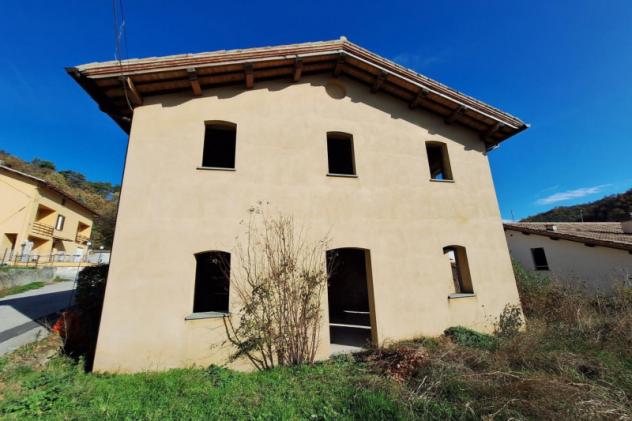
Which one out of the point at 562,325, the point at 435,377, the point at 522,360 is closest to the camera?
the point at 435,377

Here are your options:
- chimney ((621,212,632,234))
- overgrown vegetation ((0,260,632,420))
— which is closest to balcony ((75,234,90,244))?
overgrown vegetation ((0,260,632,420))

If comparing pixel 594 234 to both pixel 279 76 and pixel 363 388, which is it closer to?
pixel 363 388

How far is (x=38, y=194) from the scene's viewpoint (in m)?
22.4

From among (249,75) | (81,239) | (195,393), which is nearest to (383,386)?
(195,393)

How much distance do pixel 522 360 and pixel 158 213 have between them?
811 centimetres

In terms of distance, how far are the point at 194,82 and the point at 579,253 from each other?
18361 millimetres

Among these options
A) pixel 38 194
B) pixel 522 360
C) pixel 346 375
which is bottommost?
pixel 346 375

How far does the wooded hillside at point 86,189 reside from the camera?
35844 millimetres

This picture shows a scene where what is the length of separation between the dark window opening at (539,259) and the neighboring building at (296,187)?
9543 millimetres

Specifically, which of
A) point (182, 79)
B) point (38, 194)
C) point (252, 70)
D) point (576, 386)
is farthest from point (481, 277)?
point (38, 194)

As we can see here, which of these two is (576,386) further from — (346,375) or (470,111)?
(470,111)

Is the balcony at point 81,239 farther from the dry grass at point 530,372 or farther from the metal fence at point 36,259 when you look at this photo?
the dry grass at point 530,372

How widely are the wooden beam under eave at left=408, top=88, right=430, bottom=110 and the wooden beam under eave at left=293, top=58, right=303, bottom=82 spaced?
387 cm

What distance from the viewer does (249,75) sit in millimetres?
7098
